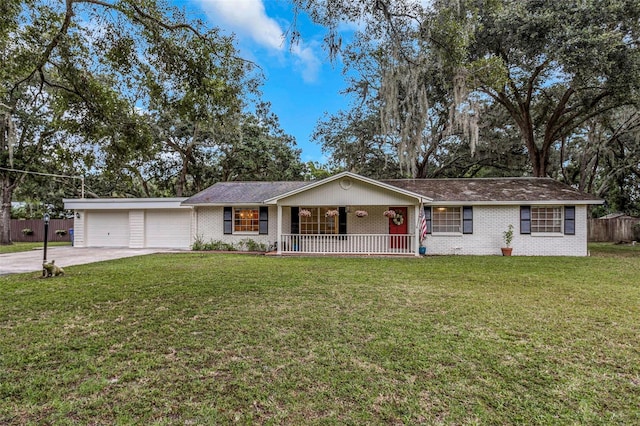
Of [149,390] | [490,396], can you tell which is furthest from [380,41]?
[149,390]

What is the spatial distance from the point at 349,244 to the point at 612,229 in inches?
681

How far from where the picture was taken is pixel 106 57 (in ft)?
19.8

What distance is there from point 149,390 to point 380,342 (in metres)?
2.35

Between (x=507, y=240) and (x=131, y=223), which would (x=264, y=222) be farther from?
(x=507, y=240)

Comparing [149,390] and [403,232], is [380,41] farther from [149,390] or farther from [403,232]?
[403,232]

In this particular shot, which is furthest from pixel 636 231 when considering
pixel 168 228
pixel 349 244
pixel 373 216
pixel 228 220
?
pixel 168 228

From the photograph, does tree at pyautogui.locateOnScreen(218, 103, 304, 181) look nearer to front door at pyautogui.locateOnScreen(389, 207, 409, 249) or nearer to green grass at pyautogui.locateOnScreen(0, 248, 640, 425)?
front door at pyautogui.locateOnScreen(389, 207, 409, 249)

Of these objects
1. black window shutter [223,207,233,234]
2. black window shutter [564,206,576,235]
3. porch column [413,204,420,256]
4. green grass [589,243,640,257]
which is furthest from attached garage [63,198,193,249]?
green grass [589,243,640,257]

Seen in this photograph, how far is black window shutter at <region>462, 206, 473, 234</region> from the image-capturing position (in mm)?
12508

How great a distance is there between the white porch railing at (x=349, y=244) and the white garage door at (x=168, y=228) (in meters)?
5.31

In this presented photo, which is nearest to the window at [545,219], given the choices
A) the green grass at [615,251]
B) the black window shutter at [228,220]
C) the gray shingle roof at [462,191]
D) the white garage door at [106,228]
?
the gray shingle roof at [462,191]

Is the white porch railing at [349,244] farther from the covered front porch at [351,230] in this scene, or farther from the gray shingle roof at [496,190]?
the gray shingle roof at [496,190]

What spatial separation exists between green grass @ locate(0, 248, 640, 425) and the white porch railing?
19.5 ft

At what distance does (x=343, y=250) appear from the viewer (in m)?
12.7
